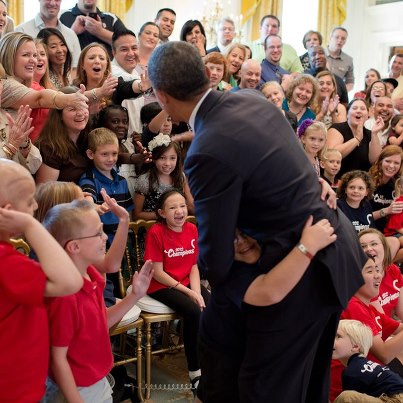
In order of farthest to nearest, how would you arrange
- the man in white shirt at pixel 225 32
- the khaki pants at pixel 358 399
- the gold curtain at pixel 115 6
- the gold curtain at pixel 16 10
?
the gold curtain at pixel 115 6
the gold curtain at pixel 16 10
the man in white shirt at pixel 225 32
the khaki pants at pixel 358 399

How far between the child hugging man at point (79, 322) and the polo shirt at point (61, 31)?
278cm

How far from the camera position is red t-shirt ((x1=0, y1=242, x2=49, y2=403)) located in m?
1.59

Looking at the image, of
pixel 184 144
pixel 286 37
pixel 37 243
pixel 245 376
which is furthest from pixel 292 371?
pixel 286 37

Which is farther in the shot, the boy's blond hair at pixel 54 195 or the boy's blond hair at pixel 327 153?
the boy's blond hair at pixel 327 153

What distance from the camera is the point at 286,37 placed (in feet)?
35.1

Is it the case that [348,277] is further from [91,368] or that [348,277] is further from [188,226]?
[188,226]

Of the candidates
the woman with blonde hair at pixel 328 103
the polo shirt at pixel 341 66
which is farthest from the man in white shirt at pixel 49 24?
the polo shirt at pixel 341 66

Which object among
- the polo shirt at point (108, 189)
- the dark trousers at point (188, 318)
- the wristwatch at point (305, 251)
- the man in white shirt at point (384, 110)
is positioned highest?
the man in white shirt at point (384, 110)

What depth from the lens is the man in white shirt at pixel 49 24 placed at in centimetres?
440

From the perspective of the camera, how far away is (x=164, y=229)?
327cm

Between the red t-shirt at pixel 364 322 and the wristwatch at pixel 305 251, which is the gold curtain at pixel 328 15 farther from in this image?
the wristwatch at pixel 305 251

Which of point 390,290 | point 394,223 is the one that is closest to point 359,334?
point 390,290

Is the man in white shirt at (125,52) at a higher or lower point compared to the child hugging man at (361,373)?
higher

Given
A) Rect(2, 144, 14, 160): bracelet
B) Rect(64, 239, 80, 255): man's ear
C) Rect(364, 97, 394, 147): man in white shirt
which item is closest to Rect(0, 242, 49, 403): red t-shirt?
Rect(64, 239, 80, 255): man's ear
